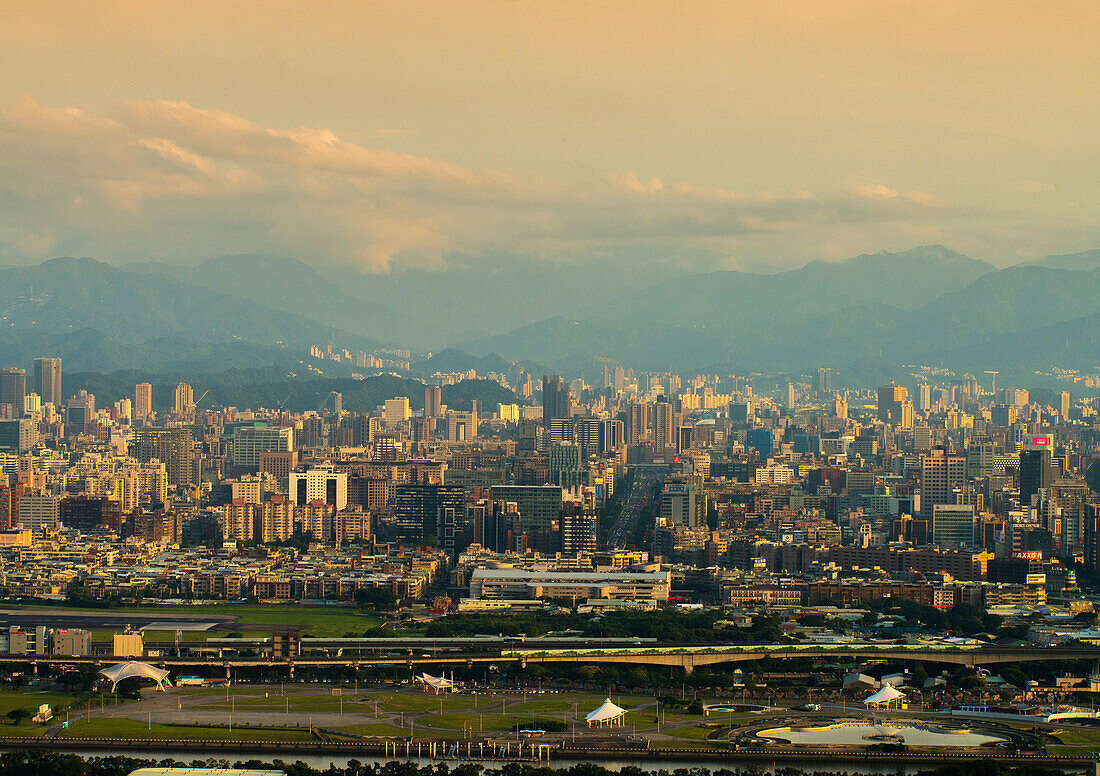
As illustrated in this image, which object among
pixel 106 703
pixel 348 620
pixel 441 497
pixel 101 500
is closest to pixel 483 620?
pixel 348 620

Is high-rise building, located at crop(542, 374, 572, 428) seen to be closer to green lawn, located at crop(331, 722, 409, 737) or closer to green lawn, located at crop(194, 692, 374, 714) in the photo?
green lawn, located at crop(194, 692, 374, 714)

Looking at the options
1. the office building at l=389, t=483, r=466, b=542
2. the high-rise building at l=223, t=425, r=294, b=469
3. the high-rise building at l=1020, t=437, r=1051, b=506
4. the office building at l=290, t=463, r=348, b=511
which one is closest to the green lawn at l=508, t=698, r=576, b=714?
the office building at l=389, t=483, r=466, b=542

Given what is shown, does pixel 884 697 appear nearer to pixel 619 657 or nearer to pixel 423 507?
pixel 619 657

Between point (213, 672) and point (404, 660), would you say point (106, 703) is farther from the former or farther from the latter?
point (404, 660)

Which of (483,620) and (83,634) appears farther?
(483,620)

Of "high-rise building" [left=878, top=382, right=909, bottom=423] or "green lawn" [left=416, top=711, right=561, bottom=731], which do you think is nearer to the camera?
"green lawn" [left=416, top=711, right=561, bottom=731]

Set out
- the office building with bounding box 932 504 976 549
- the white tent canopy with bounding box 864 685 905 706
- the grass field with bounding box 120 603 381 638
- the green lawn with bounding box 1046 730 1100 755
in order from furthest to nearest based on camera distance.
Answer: the office building with bounding box 932 504 976 549
the grass field with bounding box 120 603 381 638
the white tent canopy with bounding box 864 685 905 706
the green lawn with bounding box 1046 730 1100 755

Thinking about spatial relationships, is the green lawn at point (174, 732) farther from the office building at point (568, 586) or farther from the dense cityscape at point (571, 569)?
the office building at point (568, 586)
